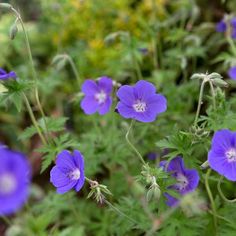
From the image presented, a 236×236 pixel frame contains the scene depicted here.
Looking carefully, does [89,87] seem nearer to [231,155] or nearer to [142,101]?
[142,101]

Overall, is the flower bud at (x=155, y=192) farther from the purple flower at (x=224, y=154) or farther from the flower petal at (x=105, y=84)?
the flower petal at (x=105, y=84)

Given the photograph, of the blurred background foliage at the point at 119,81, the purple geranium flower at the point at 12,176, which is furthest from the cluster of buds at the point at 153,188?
the purple geranium flower at the point at 12,176

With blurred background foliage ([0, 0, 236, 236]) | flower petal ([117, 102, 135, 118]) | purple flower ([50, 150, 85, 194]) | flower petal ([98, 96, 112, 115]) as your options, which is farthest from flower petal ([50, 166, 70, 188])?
flower petal ([98, 96, 112, 115])

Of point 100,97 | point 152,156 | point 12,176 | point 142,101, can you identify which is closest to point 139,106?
point 142,101

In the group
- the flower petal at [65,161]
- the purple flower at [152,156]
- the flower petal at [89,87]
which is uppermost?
the flower petal at [65,161]

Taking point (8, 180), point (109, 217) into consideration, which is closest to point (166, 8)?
point (109, 217)

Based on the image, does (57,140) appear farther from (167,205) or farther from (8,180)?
(8,180)
